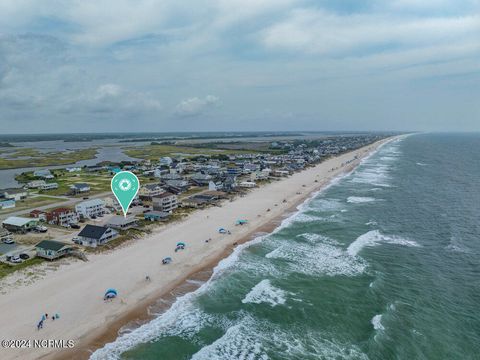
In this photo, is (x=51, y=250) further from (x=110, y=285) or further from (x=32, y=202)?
(x=32, y=202)

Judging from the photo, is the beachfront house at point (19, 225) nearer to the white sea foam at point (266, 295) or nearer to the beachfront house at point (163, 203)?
the beachfront house at point (163, 203)

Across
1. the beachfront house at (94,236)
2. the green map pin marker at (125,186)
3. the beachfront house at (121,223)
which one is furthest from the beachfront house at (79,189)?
the green map pin marker at (125,186)

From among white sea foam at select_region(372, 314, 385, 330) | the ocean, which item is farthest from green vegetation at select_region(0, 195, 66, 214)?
white sea foam at select_region(372, 314, 385, 330)

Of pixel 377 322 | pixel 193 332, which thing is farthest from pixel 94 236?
pixel 377 322

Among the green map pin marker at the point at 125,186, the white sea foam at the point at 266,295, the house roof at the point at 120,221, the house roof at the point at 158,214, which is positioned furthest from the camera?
the house roof at the point at 158,214

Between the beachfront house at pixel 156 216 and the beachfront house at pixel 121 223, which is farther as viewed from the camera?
the beachfront house at pixel 156 216

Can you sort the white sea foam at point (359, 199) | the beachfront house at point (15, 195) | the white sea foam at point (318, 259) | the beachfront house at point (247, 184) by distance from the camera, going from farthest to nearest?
1. the beachfront house at point (247, 184)
2. the beachfront house at point (15, 195)
3. the white sea foam at point (359, 199)
4. the white sea foam at point (318, 259)

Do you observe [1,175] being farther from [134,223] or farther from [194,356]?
[194,356]
